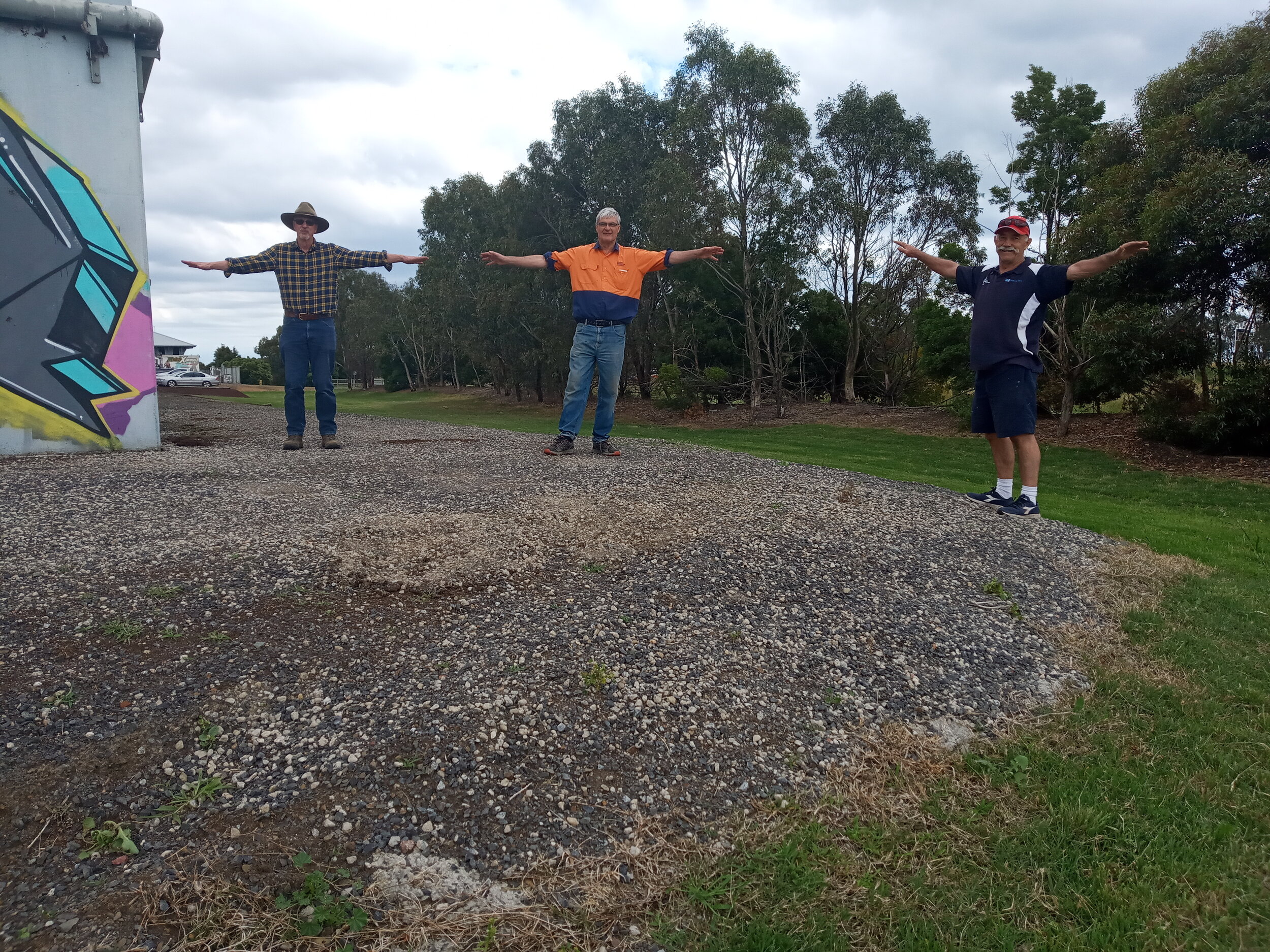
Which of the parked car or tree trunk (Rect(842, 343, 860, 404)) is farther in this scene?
the parked car

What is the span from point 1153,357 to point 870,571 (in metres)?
12.4

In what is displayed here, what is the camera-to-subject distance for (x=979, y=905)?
240 centimetres

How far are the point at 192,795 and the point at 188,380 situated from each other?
64.4 m

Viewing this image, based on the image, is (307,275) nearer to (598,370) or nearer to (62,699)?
(598,370)

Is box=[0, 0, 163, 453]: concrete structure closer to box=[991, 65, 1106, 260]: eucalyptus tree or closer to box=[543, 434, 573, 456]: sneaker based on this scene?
box=[543, 434, 573, 456]: sneaker

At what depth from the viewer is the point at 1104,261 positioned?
546cm

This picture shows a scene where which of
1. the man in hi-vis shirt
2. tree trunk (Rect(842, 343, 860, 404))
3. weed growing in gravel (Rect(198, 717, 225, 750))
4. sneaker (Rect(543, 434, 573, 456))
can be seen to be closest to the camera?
weed growing in gravel (Rect(198, 717, 225, 750))

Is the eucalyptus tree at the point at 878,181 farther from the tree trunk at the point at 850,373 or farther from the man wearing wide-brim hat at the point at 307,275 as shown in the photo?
the man wearing wide-brim hat at the point at 307,275

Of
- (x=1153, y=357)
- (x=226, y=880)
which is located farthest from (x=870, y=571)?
(x=1153, y=357)

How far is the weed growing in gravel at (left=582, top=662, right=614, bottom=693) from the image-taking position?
3.43 m

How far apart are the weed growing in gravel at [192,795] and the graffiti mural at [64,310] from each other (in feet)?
26.1

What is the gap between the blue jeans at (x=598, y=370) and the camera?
855 cm

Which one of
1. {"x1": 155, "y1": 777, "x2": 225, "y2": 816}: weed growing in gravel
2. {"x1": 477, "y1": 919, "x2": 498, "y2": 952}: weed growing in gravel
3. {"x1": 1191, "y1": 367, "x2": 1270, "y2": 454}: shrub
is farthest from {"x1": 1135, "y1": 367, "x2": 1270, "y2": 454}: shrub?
{"x1": 155, "y1": 777, "x2": 225, "y2": 816}: weed growing in gravel

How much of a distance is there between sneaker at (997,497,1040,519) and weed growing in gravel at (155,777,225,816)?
6373mm
